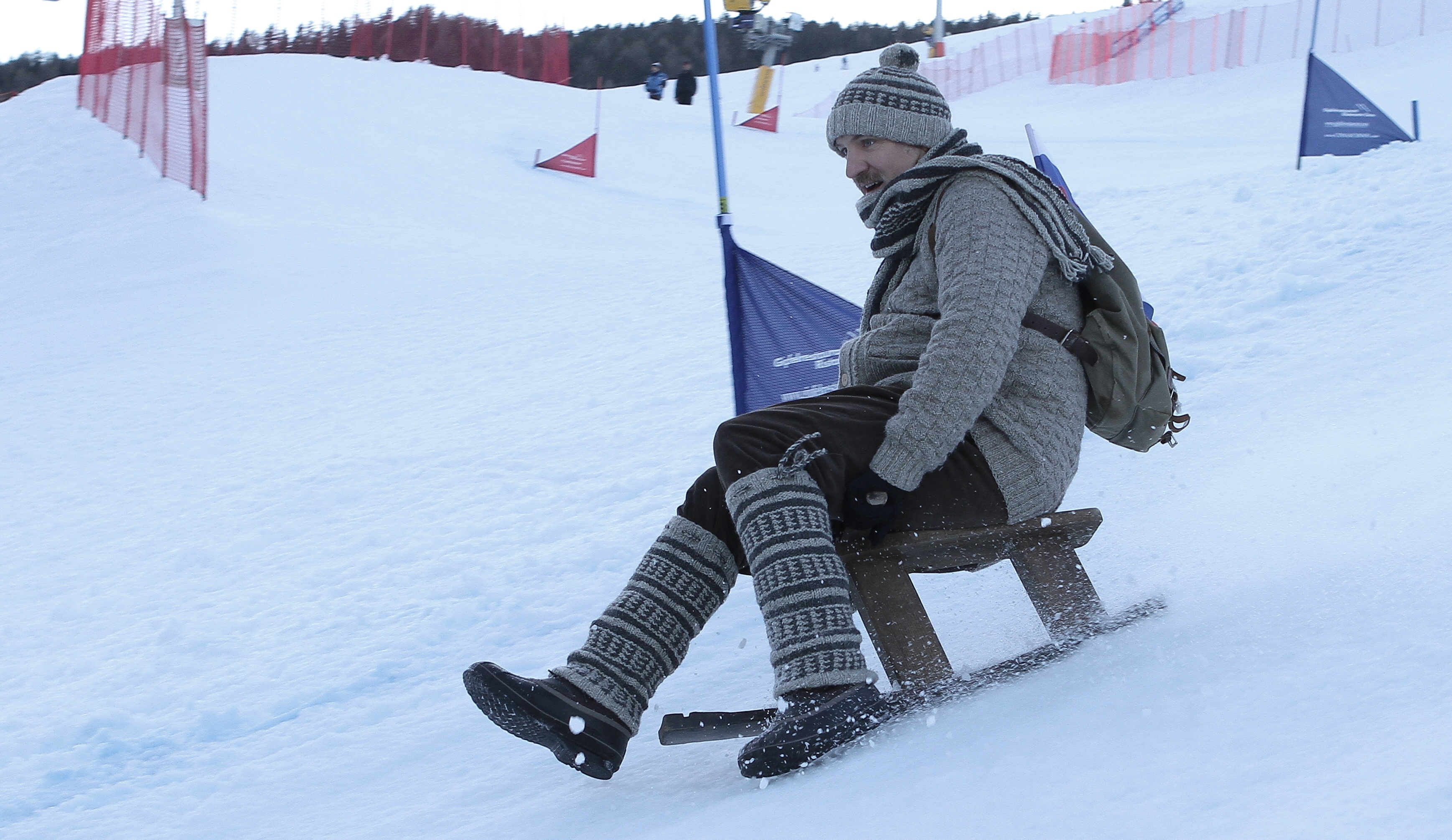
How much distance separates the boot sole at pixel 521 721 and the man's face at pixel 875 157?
1106 mm

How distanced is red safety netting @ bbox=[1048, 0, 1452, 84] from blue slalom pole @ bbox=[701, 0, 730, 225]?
2314 centimetres

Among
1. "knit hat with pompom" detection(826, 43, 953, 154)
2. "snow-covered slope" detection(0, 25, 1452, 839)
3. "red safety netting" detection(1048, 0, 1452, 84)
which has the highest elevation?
"red safety netting" detection(1048, 0, 1452, 84)

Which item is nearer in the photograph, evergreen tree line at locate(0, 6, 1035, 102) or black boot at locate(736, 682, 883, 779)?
black boot at locate(736, 682, 883, 779)

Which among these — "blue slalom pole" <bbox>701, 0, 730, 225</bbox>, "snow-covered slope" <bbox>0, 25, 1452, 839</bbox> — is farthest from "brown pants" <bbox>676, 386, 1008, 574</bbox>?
"blue slalom pole" <bbox>701, 0, 730, 225</bbox>

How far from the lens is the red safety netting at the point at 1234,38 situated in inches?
1004

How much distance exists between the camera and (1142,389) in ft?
6.87

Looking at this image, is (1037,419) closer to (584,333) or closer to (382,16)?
(584,333)

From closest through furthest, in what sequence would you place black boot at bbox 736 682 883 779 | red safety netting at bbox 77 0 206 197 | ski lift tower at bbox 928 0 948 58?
black boot at bbox 736 682 883 779 < red safety netting at bbox 77 0 206 197 < ski lift tower at bbox 928 0 948 58

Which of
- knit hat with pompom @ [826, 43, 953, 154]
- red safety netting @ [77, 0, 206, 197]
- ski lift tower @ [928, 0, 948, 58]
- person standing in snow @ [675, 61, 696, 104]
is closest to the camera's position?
knit hat with pompom @ [826, 43, 953, 154]

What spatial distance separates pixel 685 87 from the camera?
21.5 metres

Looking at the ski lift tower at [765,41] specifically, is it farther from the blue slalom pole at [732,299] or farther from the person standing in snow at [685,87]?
the blue slalom pole at [732,299]

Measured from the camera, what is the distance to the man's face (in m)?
2.21

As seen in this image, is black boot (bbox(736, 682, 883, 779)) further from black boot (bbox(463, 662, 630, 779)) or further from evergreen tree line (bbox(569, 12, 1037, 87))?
evergreen tree line (bbox(569, 12, 1037, 87))

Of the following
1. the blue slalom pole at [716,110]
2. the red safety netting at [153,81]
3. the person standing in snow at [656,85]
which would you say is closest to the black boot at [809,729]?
the blue slalom pole at [716,110]
